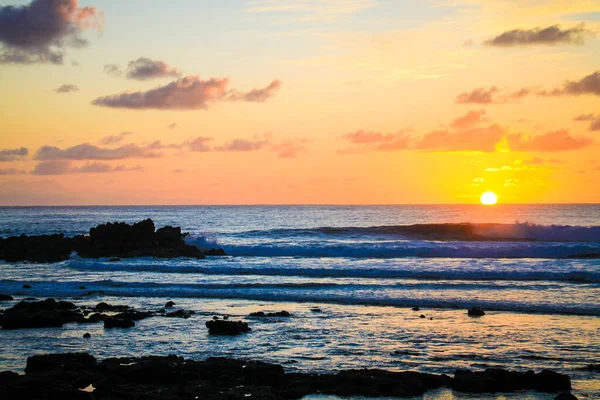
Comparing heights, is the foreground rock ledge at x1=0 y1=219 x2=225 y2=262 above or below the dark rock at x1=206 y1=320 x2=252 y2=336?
above

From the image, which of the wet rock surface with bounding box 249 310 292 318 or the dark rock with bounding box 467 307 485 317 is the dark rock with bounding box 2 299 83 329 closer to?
the wet rock surface with bounding box 249 310 292 318

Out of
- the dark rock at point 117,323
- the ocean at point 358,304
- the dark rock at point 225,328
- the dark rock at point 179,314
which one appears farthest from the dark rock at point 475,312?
the dark rock at point 117,323

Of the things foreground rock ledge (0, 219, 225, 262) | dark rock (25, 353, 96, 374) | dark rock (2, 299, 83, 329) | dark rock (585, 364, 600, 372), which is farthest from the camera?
foreground rock ledge (0, 219, 225, 262)

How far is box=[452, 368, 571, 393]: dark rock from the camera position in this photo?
39.7 ft

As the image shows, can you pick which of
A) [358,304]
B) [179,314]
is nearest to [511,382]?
[358,304]

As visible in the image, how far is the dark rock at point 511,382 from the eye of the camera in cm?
1211

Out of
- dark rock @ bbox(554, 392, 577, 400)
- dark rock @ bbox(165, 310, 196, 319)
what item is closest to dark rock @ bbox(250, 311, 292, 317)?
dark rock @ bbox(165, 310, 196, 319)

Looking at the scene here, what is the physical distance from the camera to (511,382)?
1227 centimetres

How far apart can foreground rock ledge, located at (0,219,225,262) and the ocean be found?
284 cm

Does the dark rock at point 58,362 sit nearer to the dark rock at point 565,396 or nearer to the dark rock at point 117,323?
the dark rock at point 117,323

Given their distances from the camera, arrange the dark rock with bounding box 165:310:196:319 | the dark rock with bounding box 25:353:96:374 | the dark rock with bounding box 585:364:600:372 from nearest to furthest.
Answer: the dark rock with bounding box 25:353:96:374 → the dark rock with bounding box 585:364:600:372 → the dark rock with bounding box 165:310:196:319

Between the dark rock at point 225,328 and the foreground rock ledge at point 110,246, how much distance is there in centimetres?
2604

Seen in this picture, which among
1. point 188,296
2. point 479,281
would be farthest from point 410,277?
point 188,296

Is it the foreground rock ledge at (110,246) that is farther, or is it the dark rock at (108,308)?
the foreground rock ledge at (110,246)
